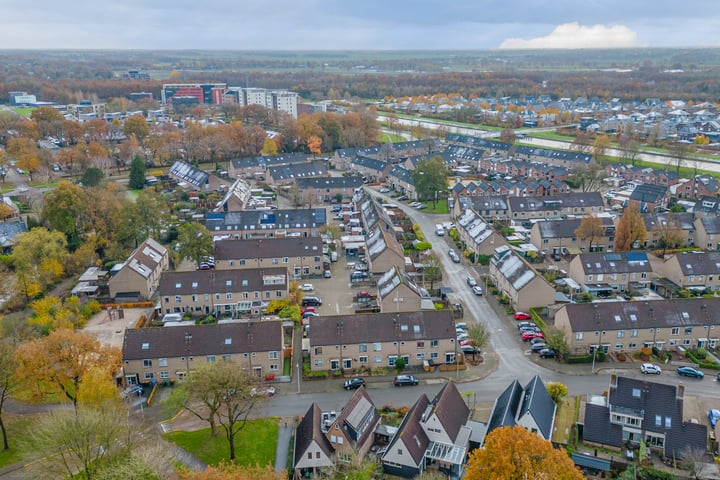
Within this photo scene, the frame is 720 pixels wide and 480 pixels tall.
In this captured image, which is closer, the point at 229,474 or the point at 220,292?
the point at 229,474

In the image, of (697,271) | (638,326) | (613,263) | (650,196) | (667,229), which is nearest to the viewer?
(638,326)

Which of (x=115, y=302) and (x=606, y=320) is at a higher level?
(x=606, y=320)

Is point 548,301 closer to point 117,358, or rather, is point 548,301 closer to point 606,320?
point 606,320

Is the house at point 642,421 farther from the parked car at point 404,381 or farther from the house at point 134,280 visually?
the house at point 134,280

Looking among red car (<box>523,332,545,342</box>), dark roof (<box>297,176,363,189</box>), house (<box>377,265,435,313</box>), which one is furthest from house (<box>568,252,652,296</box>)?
dark roof (<box>297,176,363,189</box>)

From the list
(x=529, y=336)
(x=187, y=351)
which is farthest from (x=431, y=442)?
(x=187, y=351)

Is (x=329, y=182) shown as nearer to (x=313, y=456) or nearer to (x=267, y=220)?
(x=267, y=220)

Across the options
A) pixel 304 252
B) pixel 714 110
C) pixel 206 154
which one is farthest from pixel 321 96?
pixel 304 252

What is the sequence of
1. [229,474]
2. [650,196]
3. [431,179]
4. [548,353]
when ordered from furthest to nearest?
[431,179], [650,196], [548,353], [229,474]
